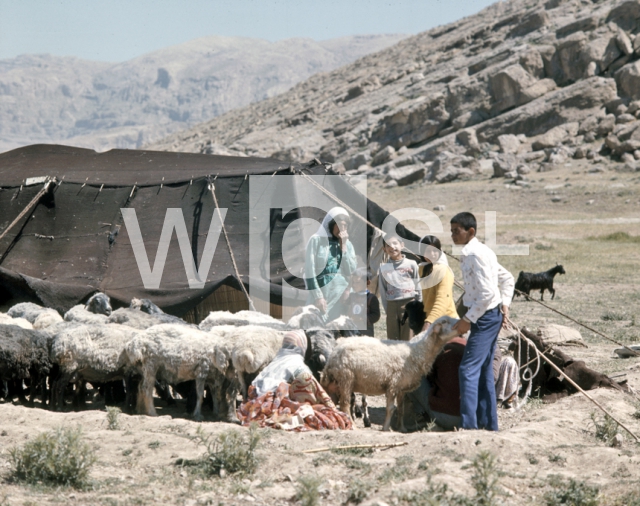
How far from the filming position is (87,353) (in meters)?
7.93

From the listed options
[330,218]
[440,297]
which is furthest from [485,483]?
[330,218]

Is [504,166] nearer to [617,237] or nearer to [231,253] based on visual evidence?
[617,237]

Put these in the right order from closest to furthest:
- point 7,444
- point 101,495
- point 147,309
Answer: point 101,495, point 7,444, point 147,309

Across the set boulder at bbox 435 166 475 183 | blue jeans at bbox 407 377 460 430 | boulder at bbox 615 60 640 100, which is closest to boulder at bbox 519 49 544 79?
boulder at bbox 615 60 640 100

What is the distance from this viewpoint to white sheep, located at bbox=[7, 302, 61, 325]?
31.1 feet

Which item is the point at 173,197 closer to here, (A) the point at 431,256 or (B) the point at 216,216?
(B) the point at 216,216

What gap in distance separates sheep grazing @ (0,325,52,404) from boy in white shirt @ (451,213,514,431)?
4.44 meters

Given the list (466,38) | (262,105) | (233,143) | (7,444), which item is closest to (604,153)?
(466,38)

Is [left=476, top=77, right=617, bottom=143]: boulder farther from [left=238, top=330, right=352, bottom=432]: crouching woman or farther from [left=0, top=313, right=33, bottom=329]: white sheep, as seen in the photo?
[left=238, top=330, right=352, bottom=432]: crouching woman

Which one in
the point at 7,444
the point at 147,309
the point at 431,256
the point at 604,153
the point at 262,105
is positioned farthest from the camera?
the point at 262,105

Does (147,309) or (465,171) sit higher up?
(465,171)

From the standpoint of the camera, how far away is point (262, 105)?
89.1m

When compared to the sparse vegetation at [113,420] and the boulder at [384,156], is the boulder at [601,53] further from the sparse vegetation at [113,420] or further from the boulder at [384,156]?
the sparse vegetation at [113,420]

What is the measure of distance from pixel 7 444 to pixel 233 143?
6199 cm
